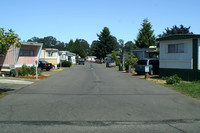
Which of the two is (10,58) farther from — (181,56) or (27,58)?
(181,56)

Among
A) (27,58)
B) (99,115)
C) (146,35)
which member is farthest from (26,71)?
(146,35)

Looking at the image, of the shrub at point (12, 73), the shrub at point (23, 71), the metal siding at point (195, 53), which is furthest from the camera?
the shrub at point (23, 71)

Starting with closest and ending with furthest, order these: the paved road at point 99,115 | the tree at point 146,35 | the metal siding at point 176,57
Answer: the paved road at point 99,115 → the metal siding at point 176,57 → the tree at point 146,35

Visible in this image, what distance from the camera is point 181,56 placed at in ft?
59.6

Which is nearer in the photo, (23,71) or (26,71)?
(23,71)

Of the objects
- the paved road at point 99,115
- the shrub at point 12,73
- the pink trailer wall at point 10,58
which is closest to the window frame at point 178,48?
the paved road at point 99,115

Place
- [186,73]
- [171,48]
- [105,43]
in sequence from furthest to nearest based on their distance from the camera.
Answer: [105,43] → [171,48] → [186,73]

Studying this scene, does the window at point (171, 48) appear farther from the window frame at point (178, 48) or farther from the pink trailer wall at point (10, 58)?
the pink trailer wall at point (10, 58)

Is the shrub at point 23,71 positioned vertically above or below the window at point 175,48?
below

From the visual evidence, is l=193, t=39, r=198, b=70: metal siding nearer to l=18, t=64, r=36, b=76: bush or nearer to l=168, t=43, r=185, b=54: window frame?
l=168, t=43, r=185, b=54: window frame

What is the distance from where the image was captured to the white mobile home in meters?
17.0

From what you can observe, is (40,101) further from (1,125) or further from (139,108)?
(139,108)

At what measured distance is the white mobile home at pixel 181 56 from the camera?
17.0 metres

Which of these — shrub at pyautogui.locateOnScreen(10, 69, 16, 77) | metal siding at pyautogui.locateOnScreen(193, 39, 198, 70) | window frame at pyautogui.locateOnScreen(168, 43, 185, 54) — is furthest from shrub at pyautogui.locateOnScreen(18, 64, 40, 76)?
metal siding at pyautogui.locateOnScreen(193, 39, 198, 70)
